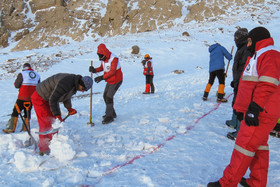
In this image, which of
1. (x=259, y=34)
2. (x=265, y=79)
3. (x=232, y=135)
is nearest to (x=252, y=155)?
(x=265, y=79)

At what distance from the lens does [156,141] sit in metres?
3.73

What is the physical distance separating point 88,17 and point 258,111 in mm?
56093

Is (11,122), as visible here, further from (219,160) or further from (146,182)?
(219,160)

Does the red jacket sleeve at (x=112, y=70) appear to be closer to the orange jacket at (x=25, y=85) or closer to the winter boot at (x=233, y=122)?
the orange jacket at (x=25, y=85)

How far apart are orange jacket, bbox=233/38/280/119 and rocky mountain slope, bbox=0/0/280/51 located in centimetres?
4003

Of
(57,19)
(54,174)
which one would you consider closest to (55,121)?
(54,174)

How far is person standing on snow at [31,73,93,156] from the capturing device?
334cm

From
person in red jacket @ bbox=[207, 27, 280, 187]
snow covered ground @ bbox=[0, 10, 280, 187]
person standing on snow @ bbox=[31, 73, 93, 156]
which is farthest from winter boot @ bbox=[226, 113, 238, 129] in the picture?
person standing on snow @ bbox=[31, 73, 93, 156]

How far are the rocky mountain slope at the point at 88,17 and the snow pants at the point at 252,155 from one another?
40.3m

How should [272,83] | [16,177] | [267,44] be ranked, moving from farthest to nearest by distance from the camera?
[16,177] < [267,44] < [272,83]

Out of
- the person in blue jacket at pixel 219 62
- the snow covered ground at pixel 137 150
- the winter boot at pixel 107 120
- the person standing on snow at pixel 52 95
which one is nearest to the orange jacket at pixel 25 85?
the snow covered ground at pixel 137 150

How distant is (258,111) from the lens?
2.11 metres

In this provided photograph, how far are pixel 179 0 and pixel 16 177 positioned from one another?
5246cm

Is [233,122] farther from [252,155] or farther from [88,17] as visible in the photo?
[88,17]
